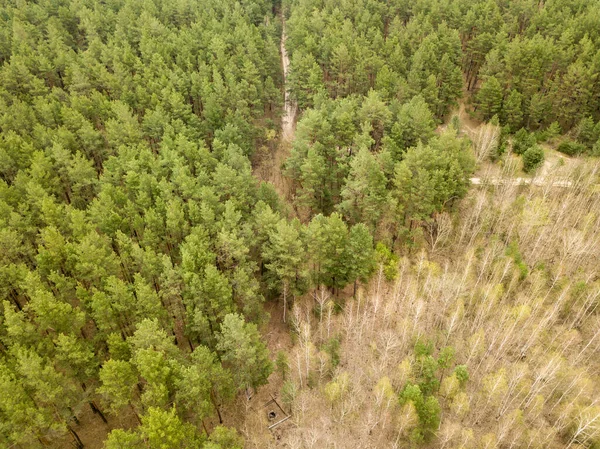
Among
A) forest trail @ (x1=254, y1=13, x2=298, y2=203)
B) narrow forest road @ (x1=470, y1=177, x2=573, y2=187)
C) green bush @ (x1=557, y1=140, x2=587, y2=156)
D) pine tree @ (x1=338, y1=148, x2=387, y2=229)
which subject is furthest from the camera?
green bush @ (x1=557, y1=140, x2=587, y2=156)

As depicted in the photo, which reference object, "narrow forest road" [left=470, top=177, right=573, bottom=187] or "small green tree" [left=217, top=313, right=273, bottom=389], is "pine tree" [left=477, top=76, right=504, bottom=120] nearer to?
"narrow forest road" [left=470, top=177, right=573, bottom=187]

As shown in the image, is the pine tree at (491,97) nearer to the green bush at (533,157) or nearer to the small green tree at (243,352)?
the green bush at (533,157)

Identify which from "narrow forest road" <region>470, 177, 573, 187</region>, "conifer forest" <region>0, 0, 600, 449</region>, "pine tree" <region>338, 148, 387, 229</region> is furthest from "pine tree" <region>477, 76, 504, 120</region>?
"pine tree" <region>338, 148, 387, 229</region>

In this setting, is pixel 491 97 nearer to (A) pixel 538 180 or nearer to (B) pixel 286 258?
(A) pixel 538 180

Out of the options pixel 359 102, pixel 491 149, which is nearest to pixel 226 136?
pixel 359 102

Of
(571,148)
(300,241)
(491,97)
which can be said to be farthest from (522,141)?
(300,241)
